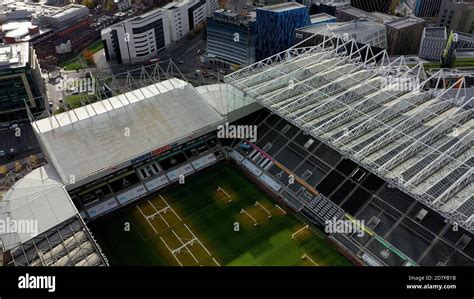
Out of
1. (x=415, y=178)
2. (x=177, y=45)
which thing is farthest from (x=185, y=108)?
(x=177, y=45)

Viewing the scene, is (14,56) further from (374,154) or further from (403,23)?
(403,23)

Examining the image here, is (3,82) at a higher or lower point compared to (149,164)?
higher

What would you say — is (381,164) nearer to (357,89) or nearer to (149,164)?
(357,89)

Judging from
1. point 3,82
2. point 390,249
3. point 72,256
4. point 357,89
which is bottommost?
point 390,249

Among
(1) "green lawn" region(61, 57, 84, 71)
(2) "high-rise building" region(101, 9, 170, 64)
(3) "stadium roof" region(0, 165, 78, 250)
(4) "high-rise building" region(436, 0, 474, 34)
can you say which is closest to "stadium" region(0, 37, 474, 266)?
(3) "stadium roof" region(0, 165, 78, 250)

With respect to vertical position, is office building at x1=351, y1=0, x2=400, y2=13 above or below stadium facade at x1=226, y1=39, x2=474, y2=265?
above

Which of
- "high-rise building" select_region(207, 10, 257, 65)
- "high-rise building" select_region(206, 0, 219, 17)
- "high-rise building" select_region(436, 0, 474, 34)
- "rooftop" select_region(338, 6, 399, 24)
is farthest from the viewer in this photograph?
"high-rise building" select_region(206, 0, 219, 17)

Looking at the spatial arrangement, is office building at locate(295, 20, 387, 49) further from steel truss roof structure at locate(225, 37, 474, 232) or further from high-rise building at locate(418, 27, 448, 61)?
steel truss roof structure at locate(225, 37, 474, 232)
